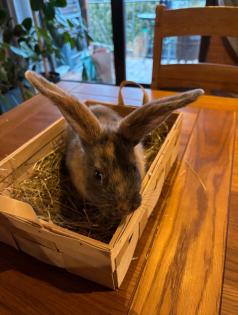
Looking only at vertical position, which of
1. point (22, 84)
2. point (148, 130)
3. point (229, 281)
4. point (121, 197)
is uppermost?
point (148, 130)

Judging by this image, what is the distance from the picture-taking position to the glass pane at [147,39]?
8.55 feet

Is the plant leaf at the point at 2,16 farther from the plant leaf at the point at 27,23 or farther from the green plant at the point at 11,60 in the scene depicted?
the plant leaf at the point at 27,23

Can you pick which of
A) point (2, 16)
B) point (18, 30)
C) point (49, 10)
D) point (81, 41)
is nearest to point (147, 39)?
point (81, 41)

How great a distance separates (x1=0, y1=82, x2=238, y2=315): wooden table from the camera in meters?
0.59

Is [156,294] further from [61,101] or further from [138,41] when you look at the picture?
[138,41]

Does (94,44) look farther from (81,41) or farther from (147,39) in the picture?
(147,39)

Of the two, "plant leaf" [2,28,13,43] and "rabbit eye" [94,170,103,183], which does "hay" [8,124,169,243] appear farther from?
"plant leaf" [2,28,13,43]

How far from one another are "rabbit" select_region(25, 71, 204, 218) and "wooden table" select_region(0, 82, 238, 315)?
14cm

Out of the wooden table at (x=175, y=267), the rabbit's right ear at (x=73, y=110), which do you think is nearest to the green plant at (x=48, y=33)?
the rabbit's right ear at (x=73, y=110)

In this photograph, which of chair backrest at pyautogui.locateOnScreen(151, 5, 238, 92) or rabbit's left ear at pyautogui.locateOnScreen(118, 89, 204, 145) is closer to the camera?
rabbit's left ear at pyautogui.locateOnScreen(118, 89, 204, 145)

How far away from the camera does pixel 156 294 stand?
0.61 m

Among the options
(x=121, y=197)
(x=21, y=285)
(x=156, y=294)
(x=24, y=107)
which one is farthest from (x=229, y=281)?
(x=24, y=107)

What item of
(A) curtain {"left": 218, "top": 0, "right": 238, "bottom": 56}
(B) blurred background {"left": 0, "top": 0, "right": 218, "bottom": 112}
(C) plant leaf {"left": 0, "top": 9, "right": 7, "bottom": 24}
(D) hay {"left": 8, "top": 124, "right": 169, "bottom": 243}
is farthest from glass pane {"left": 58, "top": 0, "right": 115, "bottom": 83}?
(D) hay {"left": 8, "top": 124, "right": 169, "bottom": 243}

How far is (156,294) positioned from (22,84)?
231cm
